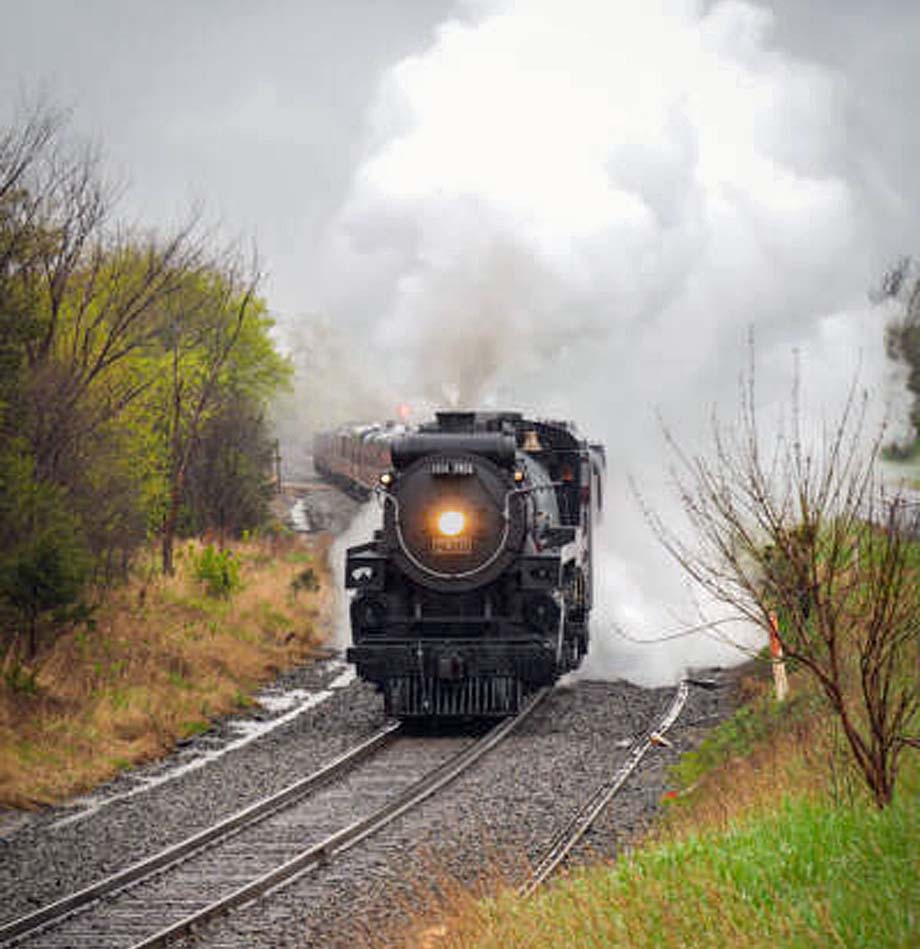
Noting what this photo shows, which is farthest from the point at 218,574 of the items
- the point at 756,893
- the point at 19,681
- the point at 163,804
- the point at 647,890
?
the point at 756,893

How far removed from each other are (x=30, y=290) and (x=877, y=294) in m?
21.1

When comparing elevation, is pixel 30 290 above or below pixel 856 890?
above

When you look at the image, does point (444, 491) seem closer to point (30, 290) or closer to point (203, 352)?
point (30, 290)

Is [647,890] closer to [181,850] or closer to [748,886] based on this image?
[748,886]

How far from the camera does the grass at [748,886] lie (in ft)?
18.5

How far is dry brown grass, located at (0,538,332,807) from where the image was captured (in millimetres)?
13617

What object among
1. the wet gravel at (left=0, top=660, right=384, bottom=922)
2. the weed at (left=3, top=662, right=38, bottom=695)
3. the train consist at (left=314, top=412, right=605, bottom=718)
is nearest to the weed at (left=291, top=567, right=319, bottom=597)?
the wet gravel at (left=0, top=660, right=384, bottom=922)

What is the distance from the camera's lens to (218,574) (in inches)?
904

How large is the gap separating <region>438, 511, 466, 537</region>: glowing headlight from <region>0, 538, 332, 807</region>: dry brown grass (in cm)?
367

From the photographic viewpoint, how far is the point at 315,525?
129 ft

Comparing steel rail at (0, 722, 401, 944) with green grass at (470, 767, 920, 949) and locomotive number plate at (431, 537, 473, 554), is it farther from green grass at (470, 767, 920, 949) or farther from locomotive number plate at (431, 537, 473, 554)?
green grass at (470, 767, 920, 949)

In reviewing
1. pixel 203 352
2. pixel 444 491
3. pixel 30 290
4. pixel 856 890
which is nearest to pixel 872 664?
pixel 856 890

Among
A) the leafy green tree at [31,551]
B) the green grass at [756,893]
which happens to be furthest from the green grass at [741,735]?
the leafy green tree at [31,551]

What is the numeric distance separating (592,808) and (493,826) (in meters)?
0.94
